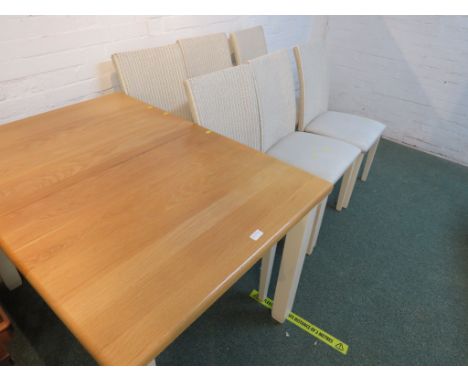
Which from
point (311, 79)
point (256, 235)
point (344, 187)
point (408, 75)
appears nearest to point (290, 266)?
point (256, 235)

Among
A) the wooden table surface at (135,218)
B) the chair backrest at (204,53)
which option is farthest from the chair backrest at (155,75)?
the wooden table surface at (135,218)

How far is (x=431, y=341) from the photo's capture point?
125 cm

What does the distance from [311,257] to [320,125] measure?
30.6 inches

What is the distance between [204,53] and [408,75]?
1.72 meters

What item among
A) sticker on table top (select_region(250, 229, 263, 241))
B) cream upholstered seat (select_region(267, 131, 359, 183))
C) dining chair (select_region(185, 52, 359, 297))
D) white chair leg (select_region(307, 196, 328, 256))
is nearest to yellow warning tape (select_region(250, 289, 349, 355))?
dining chair (select_region(185, 52, 359, 297))

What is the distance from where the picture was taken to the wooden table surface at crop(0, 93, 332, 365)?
56 centimetres

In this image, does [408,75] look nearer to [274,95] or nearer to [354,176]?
[354,176]

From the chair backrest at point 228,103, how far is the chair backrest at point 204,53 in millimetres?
395

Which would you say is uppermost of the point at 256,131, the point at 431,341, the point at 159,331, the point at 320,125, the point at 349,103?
the point at 159,331

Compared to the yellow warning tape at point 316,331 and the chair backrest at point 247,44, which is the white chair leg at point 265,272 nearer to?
the yellow warning tape at point 316,331

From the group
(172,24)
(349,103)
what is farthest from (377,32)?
(172,24)

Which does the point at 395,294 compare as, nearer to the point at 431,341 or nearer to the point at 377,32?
the point at 431,341

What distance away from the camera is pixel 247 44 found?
1963 mm

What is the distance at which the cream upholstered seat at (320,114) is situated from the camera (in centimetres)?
172
